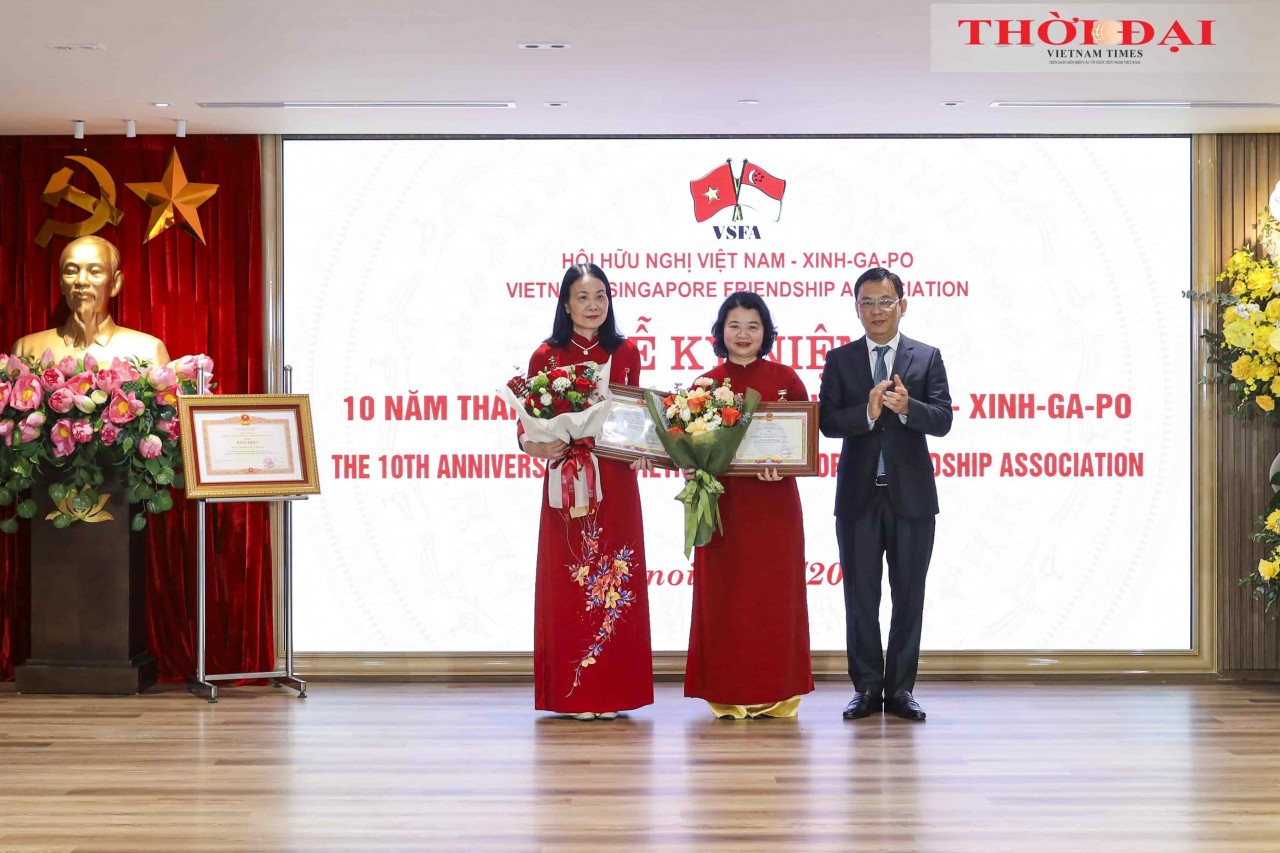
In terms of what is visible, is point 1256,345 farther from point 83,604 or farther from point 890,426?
point 83,604

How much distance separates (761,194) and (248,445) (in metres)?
2.65

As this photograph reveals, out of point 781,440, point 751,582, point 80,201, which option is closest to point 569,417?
point 781,440

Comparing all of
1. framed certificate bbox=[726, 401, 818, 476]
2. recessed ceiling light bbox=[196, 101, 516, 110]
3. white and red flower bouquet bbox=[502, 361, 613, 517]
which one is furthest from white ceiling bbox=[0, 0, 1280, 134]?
framed certificate bbox=[726, 401, 818, 476]

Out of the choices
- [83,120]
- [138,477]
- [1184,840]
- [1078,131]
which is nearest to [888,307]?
[1078,131]

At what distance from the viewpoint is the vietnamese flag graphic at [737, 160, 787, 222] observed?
249 inches

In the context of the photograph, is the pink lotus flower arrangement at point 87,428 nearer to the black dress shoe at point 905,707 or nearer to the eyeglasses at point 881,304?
the eyeglasses at point 881,304

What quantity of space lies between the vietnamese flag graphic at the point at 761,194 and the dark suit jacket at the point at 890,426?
46.5 inches

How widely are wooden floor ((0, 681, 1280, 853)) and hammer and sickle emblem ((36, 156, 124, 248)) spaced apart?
85.0 inches

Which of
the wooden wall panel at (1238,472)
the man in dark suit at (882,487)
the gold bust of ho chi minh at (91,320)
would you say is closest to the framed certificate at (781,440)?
the man in dark suit at (882,487)

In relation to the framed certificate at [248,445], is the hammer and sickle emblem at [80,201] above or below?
above

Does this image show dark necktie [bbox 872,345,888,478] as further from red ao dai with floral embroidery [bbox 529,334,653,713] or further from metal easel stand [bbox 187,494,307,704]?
metal easel stand [bbox 187,494,307,704]

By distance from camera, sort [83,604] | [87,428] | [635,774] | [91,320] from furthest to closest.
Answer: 1. [91,320]
2. [83,604]
3. [87,428]
4. [635,774]

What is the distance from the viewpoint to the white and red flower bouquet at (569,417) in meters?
5.05

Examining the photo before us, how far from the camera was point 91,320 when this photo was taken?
6023 mm
